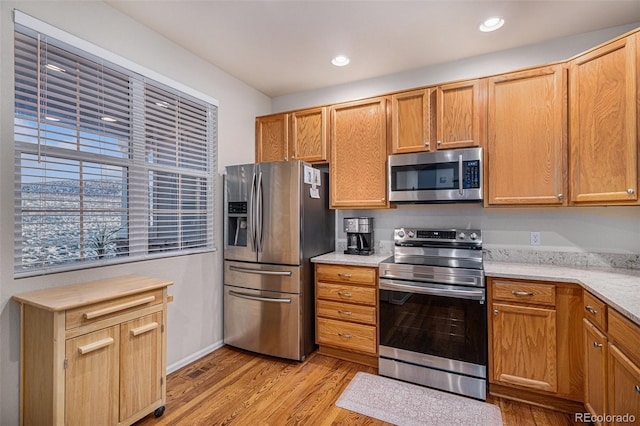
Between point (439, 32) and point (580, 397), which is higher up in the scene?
point (439, 32)

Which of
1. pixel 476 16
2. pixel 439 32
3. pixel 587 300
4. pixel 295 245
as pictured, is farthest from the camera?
pixel 295 245

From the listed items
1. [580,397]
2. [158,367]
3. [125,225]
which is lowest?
[580,397]

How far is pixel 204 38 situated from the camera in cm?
250

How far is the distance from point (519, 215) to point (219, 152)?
281 centimetres

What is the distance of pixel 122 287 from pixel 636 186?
3180mm

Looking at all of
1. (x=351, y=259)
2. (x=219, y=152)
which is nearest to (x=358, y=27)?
(x=219, y=152)

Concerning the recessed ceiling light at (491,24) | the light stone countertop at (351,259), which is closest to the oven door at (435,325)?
the light stone countertop at (351,259)

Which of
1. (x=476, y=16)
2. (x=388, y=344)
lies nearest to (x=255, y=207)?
(x=388, y=344)

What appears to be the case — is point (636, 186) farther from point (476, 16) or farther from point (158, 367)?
point (158, 367)

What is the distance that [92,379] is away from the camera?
1.64 metres

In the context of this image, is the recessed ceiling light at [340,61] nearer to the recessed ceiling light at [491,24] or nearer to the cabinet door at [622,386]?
the recessed ceiling light at [491,24]

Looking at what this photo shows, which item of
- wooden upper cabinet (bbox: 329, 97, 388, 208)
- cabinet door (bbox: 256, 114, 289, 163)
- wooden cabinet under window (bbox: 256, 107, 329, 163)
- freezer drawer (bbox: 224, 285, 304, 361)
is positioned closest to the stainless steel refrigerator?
freezer drawer (bbox: 224, 285, 304, 361)

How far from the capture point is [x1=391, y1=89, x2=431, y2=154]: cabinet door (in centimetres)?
269

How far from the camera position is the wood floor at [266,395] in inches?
77.5
